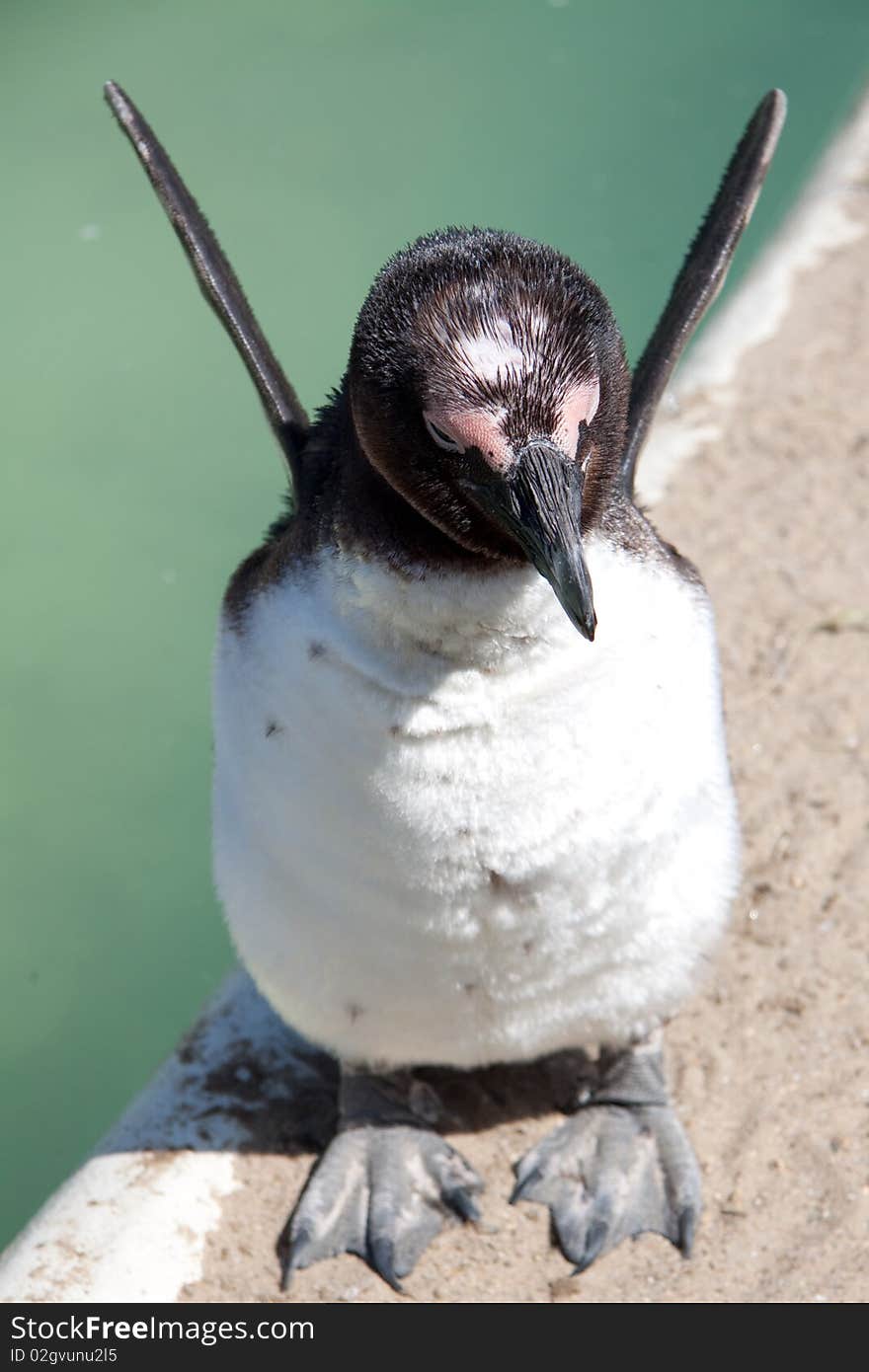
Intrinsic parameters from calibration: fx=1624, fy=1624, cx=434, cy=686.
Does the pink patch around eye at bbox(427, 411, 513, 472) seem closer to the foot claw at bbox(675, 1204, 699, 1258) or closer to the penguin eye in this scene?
the penguin eye

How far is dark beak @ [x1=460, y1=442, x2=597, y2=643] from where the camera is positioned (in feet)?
A: 5.58

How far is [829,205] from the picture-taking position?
516cm

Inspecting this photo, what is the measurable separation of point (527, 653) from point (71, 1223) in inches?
48.9

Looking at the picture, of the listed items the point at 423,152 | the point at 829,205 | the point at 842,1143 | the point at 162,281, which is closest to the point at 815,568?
the point at 842,1143

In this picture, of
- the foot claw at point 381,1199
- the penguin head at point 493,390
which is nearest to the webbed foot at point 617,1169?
the foot claw at point 381,1199

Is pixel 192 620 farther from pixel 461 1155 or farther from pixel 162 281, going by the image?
pixel 461 1155

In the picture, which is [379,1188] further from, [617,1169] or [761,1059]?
[761,1059]

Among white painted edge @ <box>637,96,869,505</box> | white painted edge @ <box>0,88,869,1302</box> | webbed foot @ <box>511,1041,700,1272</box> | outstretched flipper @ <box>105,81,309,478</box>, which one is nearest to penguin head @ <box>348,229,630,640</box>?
outstretched flipper @ <box>105,81,309,478</box>

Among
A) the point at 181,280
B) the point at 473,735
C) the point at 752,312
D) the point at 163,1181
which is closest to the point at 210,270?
the point at 473,735

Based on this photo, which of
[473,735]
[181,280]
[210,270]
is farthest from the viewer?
[181,280]

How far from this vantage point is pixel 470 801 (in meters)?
2.05

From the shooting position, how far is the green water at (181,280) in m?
3.89

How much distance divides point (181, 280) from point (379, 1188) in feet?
15.4

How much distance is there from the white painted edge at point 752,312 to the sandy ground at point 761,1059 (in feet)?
0.94
